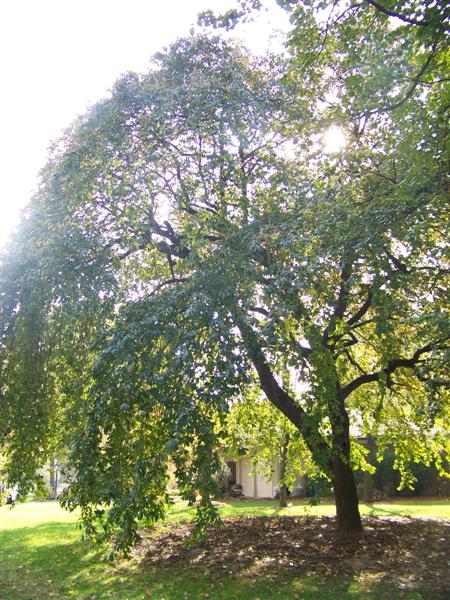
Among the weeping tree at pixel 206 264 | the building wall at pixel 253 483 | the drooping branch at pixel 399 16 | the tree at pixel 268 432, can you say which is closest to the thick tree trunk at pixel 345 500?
the tree at pixel 268 432

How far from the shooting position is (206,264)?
275 inches

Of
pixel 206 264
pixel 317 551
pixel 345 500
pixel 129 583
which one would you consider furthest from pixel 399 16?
pixel 345 500

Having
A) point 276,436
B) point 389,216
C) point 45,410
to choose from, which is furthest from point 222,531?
point 389,216

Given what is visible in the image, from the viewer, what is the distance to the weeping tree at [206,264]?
6102 millimetres

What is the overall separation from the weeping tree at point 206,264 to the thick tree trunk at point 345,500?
2927 mm

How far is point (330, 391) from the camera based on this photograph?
258 inches

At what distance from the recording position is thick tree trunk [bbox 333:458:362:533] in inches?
458

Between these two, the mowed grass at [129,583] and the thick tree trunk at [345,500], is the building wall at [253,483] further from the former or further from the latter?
the mowed grass at [129,583]

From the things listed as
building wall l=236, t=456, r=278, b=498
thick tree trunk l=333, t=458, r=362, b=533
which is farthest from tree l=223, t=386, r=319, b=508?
building wall l=236, t=456, r=278, b=498

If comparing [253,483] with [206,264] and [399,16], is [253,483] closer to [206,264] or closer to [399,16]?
[206,264]

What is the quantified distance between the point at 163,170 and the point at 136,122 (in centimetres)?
95

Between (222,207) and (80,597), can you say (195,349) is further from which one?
(80,597)

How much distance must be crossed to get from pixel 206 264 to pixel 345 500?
300 inches

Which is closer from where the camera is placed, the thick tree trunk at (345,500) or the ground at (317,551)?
the ground at (317,551)
